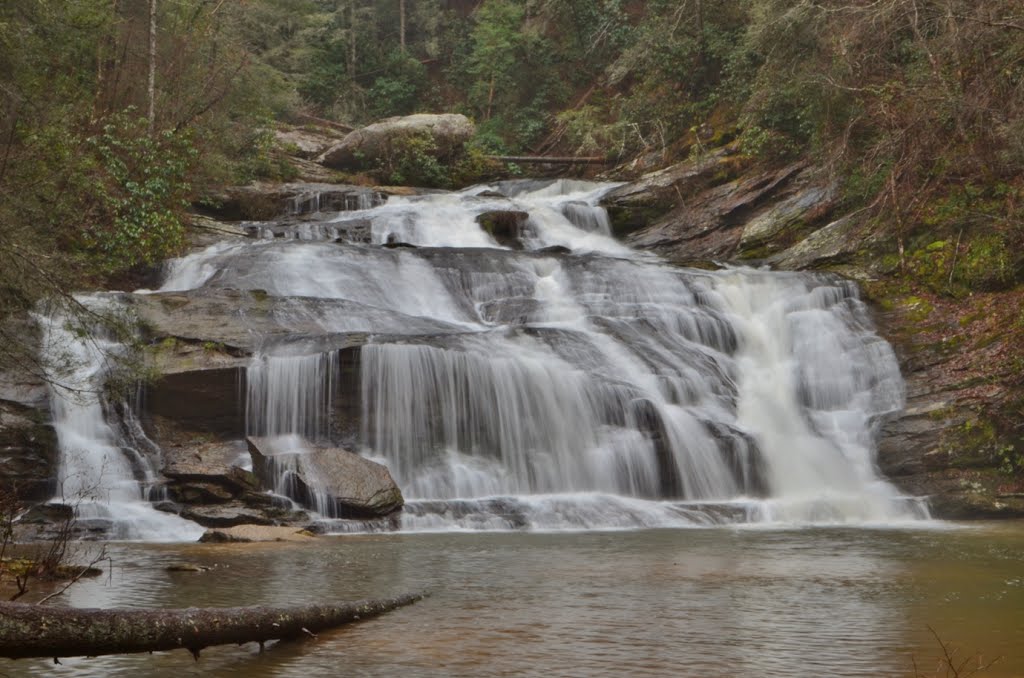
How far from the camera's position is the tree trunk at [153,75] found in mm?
22516

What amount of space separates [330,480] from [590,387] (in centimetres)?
475

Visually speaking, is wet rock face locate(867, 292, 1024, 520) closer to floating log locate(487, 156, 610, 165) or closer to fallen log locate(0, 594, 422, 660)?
fallen log locate(0, 594, 422, 660)

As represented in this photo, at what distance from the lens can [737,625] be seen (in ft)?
19.6

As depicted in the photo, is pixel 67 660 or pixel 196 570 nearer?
pixel 67 660

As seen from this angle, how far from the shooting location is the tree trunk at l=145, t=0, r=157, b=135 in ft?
73.9

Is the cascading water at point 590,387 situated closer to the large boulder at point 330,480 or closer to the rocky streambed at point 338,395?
the rocky streambed at point 338,395

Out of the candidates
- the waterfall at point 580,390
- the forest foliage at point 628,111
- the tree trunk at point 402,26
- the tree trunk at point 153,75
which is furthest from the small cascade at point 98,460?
the tree trunk at point 402,26

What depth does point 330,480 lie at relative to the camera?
41.2 feet

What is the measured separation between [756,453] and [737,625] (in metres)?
9.47

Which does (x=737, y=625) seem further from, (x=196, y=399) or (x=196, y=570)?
(x=196, y=399)

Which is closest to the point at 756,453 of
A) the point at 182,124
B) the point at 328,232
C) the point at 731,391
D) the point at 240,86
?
the point at 731,391

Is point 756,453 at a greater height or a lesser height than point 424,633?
greater

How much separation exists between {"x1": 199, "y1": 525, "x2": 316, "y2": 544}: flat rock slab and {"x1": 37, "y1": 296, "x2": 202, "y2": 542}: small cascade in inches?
34.8

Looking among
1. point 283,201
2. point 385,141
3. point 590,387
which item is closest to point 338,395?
point 590,387
